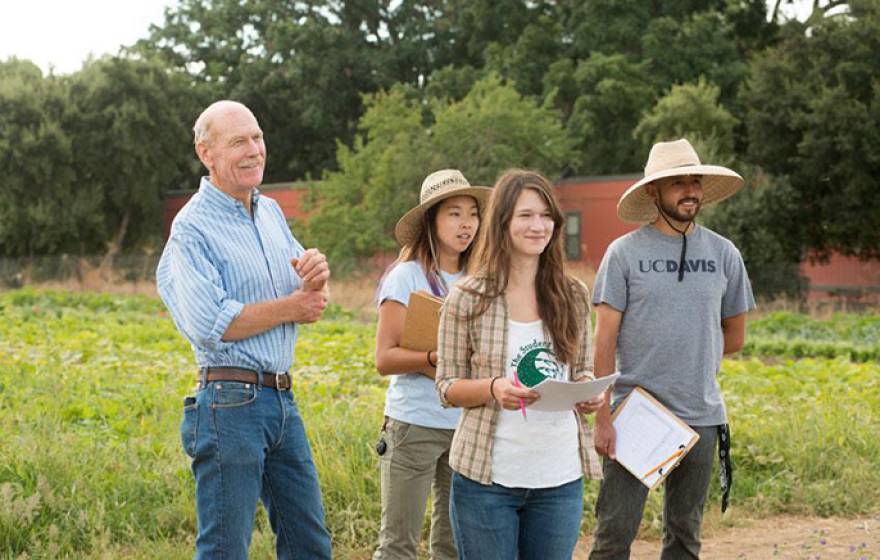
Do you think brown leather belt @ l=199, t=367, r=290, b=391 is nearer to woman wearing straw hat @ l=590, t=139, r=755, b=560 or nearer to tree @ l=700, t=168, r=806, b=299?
woman wearing straw hat @ l=590, t=139, r=755, b=560

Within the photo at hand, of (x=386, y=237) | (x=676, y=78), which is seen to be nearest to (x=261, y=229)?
(x=386, y=237)

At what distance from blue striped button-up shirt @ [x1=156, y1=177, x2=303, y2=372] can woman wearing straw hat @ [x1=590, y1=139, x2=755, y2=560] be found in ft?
4.34

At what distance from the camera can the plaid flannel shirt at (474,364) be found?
3701 millimetres

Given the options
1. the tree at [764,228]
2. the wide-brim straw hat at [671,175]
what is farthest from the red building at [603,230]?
the wide-brim straw hat at [671,175]

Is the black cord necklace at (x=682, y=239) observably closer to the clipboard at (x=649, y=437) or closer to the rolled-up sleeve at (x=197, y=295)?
the clipboard at (x=649, y=437)

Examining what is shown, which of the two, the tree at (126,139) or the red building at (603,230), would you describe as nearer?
the red building at (603,230)

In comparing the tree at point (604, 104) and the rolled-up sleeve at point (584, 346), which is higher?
the tree at point (604, 104)

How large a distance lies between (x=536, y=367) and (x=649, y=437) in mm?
1118

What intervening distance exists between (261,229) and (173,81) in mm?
38017

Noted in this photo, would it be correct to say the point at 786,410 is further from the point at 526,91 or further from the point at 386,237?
the point at 526,91

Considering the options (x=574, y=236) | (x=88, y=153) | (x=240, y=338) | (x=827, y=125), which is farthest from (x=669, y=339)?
(x=88, y=153)

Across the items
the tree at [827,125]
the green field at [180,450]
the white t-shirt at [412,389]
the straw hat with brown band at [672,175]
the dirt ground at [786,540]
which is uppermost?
the tree at [827,125]

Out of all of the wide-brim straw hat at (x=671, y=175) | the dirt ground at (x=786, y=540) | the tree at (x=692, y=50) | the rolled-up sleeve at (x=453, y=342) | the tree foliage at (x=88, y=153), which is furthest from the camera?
the tree foliage at (x=88, y=153)

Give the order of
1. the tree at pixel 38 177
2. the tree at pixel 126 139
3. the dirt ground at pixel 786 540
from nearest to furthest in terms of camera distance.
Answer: the dirt ground at pixel 786 540 → the tree at pixel 38 177 → the tree at pixel 126 139
